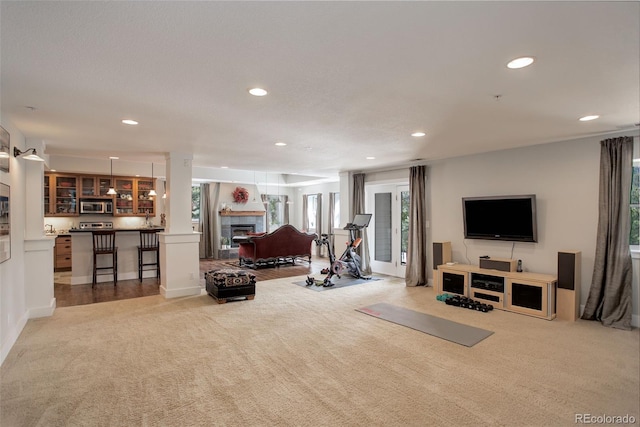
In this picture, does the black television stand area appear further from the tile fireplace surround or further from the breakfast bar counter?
the tile fireplace surround

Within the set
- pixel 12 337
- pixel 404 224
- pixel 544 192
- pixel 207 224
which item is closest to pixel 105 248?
pixel 12 337

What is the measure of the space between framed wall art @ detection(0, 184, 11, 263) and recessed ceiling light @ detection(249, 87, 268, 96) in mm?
2622

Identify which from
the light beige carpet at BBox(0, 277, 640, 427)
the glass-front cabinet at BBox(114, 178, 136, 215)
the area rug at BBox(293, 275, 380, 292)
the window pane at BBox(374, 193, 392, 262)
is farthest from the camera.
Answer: the glass-front cabinet at BBox(114, 178, 136, 215)

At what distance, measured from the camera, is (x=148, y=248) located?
22.6ft

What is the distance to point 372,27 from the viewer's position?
1.77 metres

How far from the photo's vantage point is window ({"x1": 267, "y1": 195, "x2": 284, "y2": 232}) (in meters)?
12.2

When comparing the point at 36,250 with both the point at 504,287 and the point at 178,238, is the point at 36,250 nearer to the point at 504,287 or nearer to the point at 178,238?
the point at 178,238

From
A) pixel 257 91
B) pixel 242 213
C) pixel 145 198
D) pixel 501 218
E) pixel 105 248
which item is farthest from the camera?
pixel 242 213

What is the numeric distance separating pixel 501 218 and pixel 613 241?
1385 mm

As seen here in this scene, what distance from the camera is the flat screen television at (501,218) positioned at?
16.3 ft

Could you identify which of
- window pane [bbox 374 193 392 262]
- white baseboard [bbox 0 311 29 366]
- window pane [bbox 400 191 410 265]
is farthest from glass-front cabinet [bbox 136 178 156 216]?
window pane [bbox 400 191 410 265]

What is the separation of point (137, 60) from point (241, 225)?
926 cm

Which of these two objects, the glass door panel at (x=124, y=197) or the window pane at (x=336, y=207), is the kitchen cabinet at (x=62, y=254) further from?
the window pane at (x=336, y=207)

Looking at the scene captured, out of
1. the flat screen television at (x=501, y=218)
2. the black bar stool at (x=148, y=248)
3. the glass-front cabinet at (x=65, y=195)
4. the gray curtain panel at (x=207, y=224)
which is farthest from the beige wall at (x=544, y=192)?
the glass-front cabinet at (x=65, y=195)
